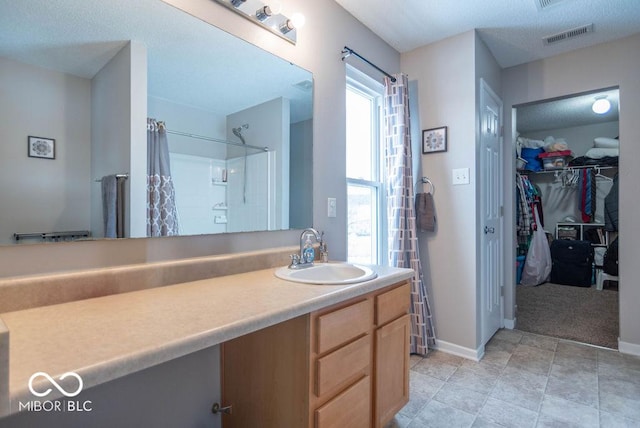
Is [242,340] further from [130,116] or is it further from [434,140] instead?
[434,140]

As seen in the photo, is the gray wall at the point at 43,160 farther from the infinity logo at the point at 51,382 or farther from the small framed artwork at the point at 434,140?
the small framed artwork at the point at 434,140

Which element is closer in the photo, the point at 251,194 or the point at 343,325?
the point at 343,325

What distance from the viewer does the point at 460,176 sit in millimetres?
2393

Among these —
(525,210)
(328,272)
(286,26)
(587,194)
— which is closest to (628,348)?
(525,210)

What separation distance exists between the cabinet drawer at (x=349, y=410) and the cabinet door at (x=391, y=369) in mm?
77

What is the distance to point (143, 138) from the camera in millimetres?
1243

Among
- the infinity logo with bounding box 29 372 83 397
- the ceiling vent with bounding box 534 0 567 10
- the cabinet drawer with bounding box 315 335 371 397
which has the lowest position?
the cabinet drawer with bounding box 315 335 371 397

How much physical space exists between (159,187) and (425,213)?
6.21 ft

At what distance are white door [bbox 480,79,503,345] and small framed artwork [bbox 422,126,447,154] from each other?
28 centimetres

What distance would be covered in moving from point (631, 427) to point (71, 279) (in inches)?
99.4

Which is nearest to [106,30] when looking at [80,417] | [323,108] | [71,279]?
[71,279]

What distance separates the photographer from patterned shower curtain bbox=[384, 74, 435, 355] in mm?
2357

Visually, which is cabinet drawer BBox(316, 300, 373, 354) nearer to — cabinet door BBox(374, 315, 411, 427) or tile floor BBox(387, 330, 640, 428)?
cabinet door BBox(374, 315, 411, 427)

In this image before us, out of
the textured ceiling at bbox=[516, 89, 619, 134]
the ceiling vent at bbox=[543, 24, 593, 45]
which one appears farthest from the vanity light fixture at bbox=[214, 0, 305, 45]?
the textured ceiling at bbox=[516, 89, 619, 134]
